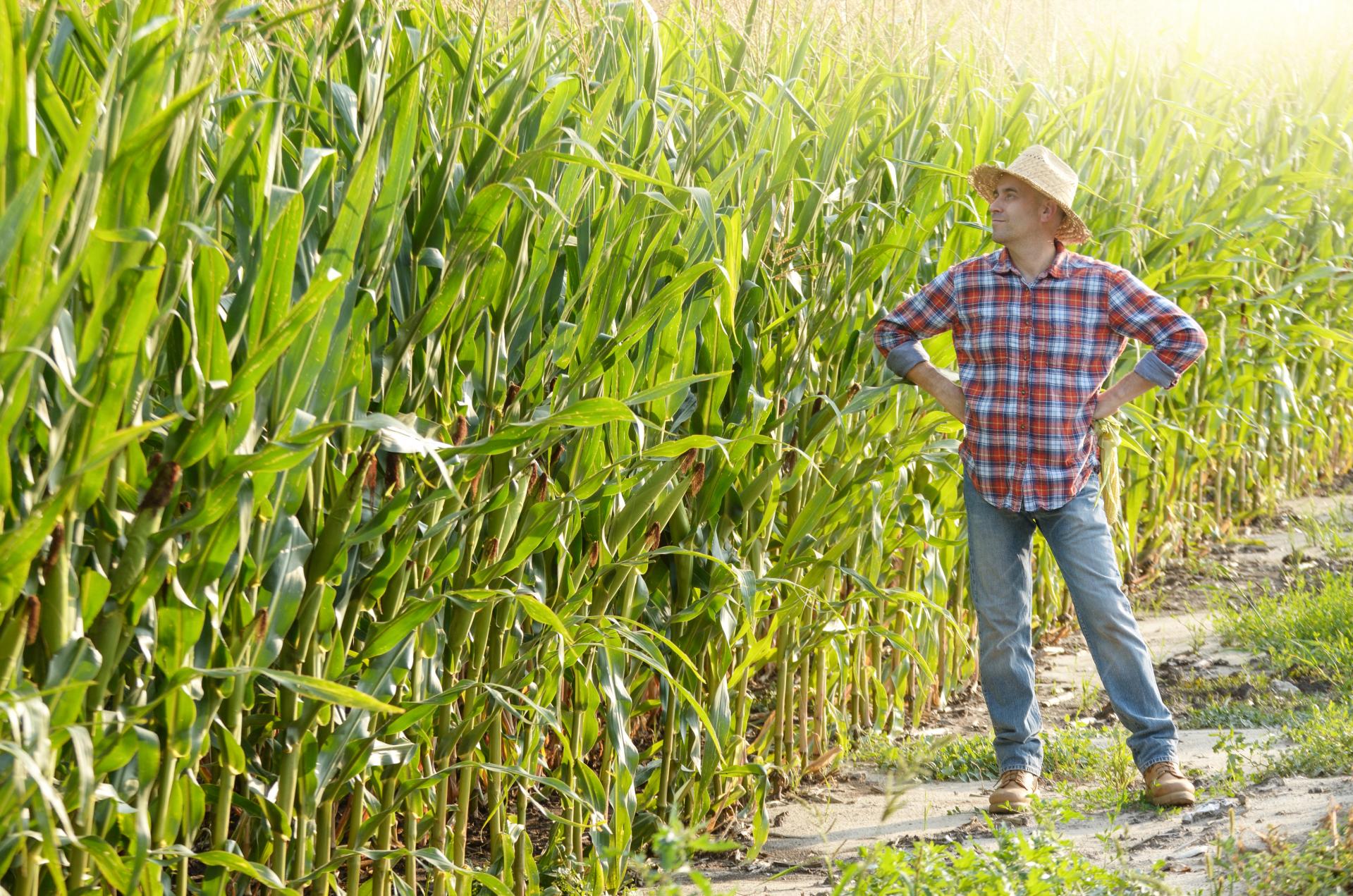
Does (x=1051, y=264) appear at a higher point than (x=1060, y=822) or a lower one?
higher

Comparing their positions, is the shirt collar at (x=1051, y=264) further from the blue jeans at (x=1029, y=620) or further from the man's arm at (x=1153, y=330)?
the blue jeans at (x=1029, y=620)

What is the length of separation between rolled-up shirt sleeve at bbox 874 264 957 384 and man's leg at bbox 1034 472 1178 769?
536mm

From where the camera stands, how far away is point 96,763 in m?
1.69

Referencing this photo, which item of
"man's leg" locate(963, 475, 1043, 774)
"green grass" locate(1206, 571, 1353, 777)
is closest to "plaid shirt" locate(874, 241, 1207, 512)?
"man's leg" locate(963, 475, 1043, 774)

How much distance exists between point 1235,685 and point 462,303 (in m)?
3.17

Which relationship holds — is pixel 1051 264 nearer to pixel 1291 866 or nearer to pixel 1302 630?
pixel 1291 866

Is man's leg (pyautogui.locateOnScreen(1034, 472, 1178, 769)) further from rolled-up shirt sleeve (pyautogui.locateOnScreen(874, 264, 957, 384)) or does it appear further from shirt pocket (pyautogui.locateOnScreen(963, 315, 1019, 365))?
rolled-up shirt sleeve (pyautogui.locateOnScreen(874, 264, 957, 384))

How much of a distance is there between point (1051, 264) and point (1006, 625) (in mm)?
937

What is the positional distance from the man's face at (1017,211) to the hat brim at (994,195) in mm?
31

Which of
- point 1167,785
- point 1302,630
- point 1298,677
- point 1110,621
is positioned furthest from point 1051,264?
point 1302,630

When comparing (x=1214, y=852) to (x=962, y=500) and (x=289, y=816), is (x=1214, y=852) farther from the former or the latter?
(x=289, y=816)

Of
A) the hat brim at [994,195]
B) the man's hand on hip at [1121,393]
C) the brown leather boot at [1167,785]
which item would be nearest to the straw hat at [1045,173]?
the hat brim at [994,195]

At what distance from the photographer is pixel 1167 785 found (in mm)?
3158

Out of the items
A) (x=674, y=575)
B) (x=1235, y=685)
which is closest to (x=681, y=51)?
(x=674, y=575)
